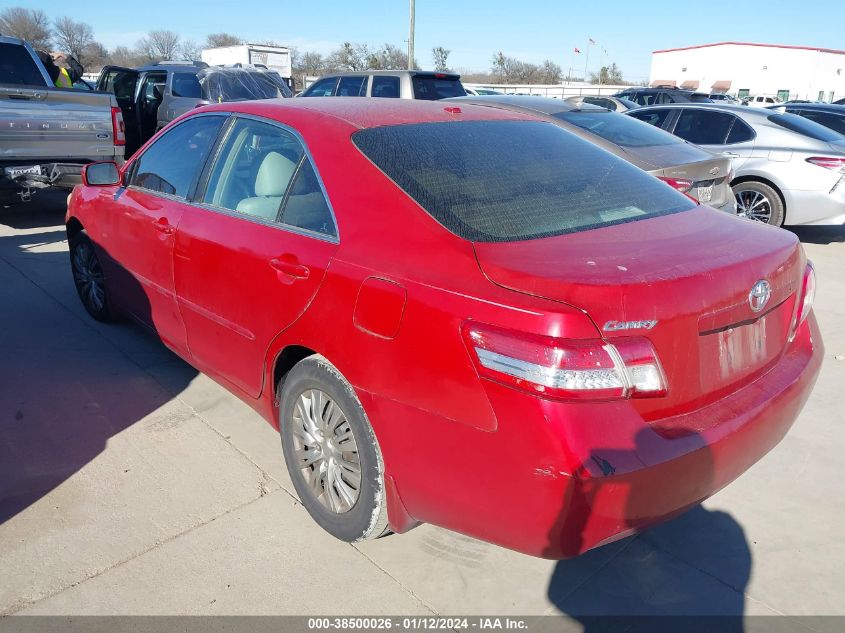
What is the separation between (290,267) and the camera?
2.69m

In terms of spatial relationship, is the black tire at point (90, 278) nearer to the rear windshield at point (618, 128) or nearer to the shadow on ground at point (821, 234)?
the rear windshield at point (618, 128)

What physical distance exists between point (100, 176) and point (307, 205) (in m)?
2.12

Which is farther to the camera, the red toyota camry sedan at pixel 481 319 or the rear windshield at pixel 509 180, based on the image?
the rear windshield at pixel 509 180

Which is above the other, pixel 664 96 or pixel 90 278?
pixel 664 96

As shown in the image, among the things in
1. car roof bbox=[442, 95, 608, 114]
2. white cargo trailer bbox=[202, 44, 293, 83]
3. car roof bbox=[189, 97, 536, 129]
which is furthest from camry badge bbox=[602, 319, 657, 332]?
white cargo trailer bbox=[202, 44, 293, 83]

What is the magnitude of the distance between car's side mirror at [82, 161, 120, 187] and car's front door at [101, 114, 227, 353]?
81mm

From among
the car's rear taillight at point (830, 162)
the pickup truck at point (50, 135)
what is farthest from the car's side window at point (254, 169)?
the car's rear taillight at point (830, 162)

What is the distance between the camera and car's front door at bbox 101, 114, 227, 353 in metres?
3.56

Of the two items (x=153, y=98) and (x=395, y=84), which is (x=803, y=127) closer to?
(x=395, y=84)

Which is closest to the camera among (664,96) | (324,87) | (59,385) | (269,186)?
(269,186)

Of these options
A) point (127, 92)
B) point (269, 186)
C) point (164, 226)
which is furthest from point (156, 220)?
point (127, 92)

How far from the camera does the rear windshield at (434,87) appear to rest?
10.4 metres

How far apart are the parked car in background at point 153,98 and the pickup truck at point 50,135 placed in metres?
4.43

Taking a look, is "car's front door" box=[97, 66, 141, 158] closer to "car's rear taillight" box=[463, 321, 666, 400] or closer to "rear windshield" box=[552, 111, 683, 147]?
"rear windshield" box=[552, 111, 683, 147]
